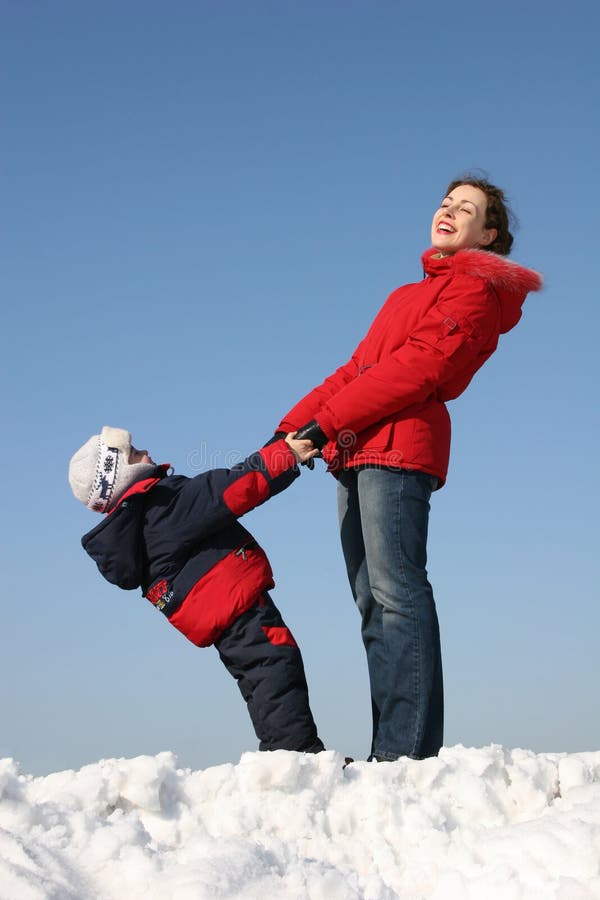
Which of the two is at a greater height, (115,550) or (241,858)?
(115,550)

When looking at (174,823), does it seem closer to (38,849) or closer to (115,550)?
(38,849)

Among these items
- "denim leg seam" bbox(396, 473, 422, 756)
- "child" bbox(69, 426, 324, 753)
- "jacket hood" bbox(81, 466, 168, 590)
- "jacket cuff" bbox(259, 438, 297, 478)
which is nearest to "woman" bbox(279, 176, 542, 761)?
"denim leg seam" bbox(396, 473, 422, 756)

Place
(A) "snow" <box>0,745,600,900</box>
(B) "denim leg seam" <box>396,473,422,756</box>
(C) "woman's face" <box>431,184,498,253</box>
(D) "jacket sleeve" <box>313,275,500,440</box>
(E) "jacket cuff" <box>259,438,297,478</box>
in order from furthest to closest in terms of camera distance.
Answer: (C) "woman's face" <box>431,184,498,253</box>
(E) "jacket cuff" <box>259,438,297,478</box>
(D) "jacket sleeve" <box>313,275,500,440</box>
(B) "denim leg seam" <box>396,473,422,756</box>
(A) "snow" <box>0,745,600,900</box>

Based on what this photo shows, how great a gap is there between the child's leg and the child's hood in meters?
0.50

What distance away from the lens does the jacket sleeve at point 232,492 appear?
410 centimetres

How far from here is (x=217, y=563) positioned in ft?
13.6

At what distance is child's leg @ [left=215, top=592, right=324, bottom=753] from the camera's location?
3994mm

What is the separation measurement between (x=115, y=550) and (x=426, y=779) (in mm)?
1657

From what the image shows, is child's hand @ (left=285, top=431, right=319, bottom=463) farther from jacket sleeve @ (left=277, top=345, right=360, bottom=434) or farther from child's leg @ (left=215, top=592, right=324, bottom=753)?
child's leg @ (left=215, top=592, right=324, bottom=753)

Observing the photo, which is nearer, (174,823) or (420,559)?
(174,823)

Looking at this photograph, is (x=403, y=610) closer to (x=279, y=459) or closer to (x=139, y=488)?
(x=279, y=459)

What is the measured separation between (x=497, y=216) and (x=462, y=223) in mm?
229

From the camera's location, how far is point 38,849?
2.27m

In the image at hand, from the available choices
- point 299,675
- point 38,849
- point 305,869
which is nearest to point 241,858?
point 305,869
